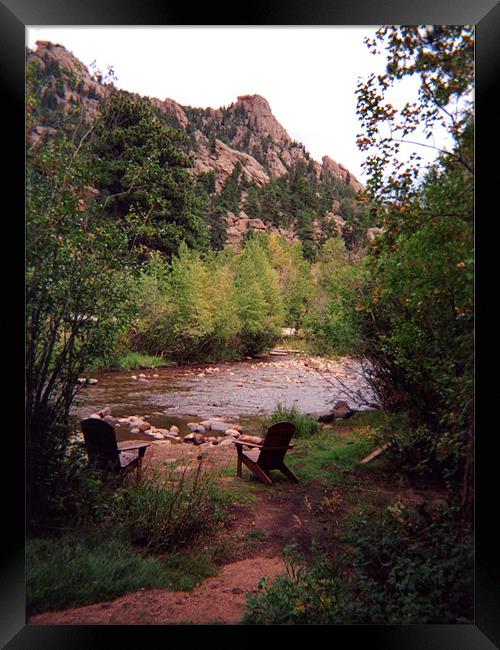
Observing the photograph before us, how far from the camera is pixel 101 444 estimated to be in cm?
328

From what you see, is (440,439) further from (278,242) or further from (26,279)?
(26,279)

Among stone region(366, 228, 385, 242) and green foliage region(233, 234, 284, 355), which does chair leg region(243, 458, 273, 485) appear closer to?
green foliage region(233, 234, 284, 355)

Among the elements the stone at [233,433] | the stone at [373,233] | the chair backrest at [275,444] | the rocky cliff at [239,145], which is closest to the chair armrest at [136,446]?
the stone at [233,433]

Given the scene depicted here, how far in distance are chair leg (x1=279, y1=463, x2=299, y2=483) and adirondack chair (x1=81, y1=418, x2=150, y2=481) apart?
1.10m

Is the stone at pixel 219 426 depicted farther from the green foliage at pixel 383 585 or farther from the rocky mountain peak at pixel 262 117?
the rocky mountain peak at pixel 262 117

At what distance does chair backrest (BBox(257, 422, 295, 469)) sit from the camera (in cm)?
349

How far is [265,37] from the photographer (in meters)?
3.28

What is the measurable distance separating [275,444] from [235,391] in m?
0.54

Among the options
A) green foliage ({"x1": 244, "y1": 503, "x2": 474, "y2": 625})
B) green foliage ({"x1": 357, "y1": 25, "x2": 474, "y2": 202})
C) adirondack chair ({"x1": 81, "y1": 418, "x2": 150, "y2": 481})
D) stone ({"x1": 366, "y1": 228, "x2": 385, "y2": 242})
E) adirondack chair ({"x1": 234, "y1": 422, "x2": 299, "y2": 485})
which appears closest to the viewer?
green foliage ({"x1": 244, "y1": 503, "x2": 474, "y2": 625})

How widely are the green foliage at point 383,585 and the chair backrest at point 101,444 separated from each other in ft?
4.29

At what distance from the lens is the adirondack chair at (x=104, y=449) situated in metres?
3.25

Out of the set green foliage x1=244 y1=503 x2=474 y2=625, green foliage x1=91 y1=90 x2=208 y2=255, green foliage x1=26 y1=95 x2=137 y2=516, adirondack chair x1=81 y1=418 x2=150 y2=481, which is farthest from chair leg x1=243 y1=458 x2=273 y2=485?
green foliage x1=91 y1=90 x2=208 y2=255

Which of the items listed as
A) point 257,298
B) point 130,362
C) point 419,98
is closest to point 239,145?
point 257,298
